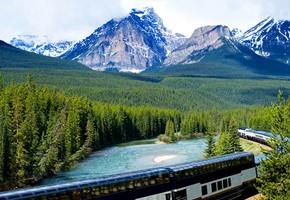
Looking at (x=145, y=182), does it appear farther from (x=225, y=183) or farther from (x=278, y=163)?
(x=225, y=183)

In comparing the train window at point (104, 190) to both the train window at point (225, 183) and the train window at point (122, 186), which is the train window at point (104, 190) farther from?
the train window at point (225, 183)

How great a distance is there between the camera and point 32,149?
72375 mm

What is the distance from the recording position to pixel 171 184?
37656 mm

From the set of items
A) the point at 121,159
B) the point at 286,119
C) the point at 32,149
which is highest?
the point at 286,119

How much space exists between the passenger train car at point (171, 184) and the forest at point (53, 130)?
34.9 meters

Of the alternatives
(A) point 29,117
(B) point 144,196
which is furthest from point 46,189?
(A) point 29,117

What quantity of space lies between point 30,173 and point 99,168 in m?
17.6

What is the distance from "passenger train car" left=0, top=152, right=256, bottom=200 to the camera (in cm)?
2931

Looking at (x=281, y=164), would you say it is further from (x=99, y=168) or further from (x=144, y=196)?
(x=99, y=168)

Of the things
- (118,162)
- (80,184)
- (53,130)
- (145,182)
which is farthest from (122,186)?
(53,130)

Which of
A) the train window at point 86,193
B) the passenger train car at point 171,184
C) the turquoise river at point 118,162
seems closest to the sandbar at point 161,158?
the turquoise river at point 118,162

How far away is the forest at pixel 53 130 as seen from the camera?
68744 mm

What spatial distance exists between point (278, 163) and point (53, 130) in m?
69.3

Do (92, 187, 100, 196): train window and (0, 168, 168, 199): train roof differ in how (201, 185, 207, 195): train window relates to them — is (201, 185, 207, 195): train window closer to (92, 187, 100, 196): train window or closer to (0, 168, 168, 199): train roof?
(0, 168, 168, 199): train roof
